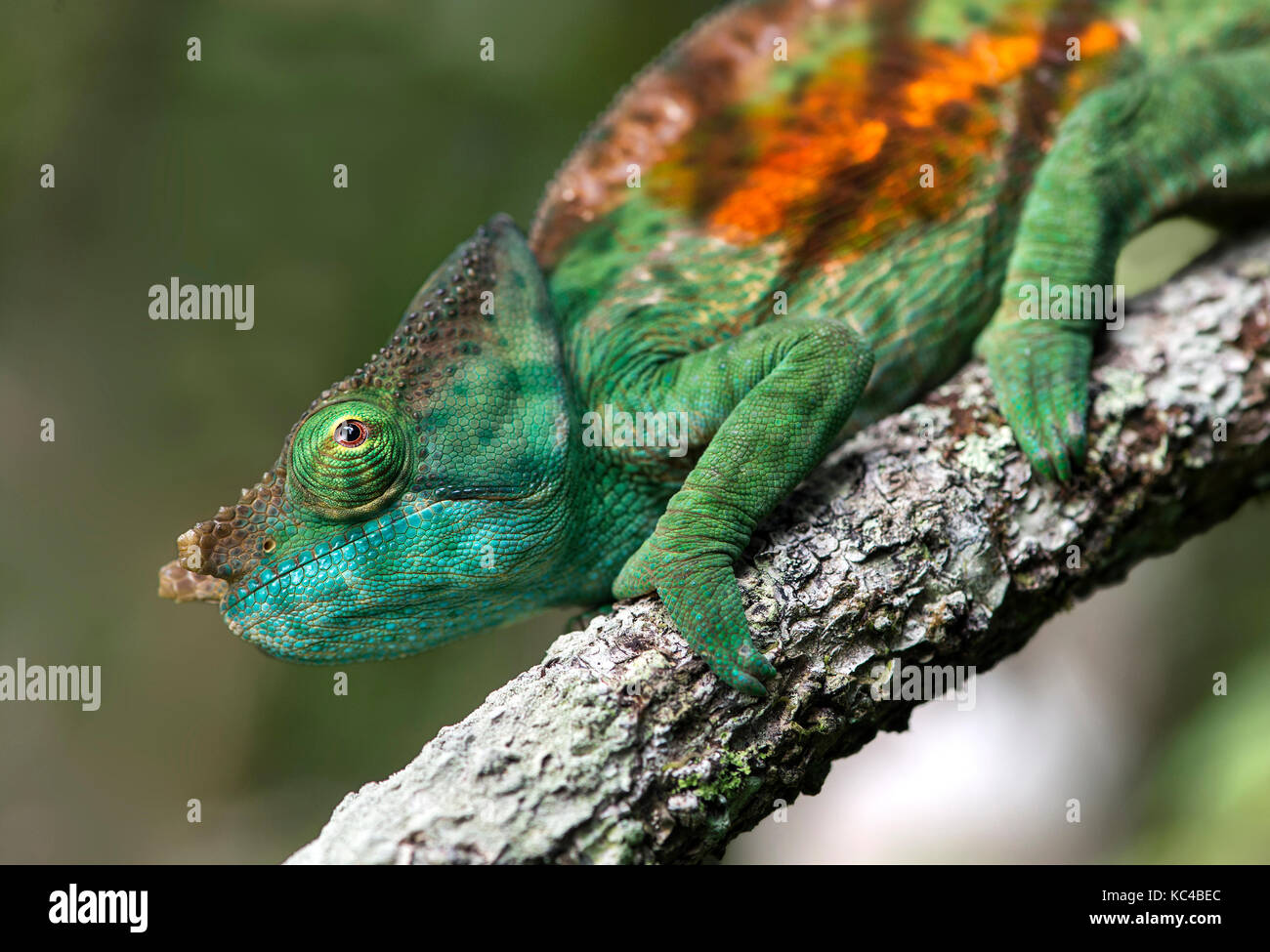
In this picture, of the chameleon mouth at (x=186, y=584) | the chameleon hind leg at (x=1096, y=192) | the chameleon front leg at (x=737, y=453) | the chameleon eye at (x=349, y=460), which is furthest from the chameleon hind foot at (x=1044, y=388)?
the chameleon mouth at (x=186, y=584)

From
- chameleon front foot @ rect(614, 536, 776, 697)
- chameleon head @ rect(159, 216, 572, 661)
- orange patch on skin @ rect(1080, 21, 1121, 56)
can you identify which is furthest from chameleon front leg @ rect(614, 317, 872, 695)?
orange patch on skin @ rect(1080, 21, 1121, 56)

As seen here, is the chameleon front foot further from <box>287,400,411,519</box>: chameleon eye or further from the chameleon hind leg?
the chameleon hind leg

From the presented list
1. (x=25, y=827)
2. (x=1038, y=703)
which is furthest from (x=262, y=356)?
(x=1038, y=703)

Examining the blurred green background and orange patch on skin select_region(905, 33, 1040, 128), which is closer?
orange patch on skin select_region(905, 33, 1040, 128)

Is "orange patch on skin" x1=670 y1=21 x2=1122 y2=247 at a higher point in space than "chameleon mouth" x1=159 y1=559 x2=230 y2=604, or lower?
higher

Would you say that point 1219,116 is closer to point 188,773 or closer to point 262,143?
point 262,143

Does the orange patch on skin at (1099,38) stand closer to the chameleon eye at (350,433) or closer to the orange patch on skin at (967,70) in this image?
the orange patch on skin at (967,70)

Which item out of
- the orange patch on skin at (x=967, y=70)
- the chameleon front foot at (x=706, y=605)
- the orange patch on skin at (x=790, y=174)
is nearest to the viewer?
the chameleon front foot at (x=706, y=605)

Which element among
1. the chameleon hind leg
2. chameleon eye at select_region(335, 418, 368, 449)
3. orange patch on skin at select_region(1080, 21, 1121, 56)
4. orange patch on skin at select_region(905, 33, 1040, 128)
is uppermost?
orange patch on skin at select_region(1080, 21, 1121, 56)
